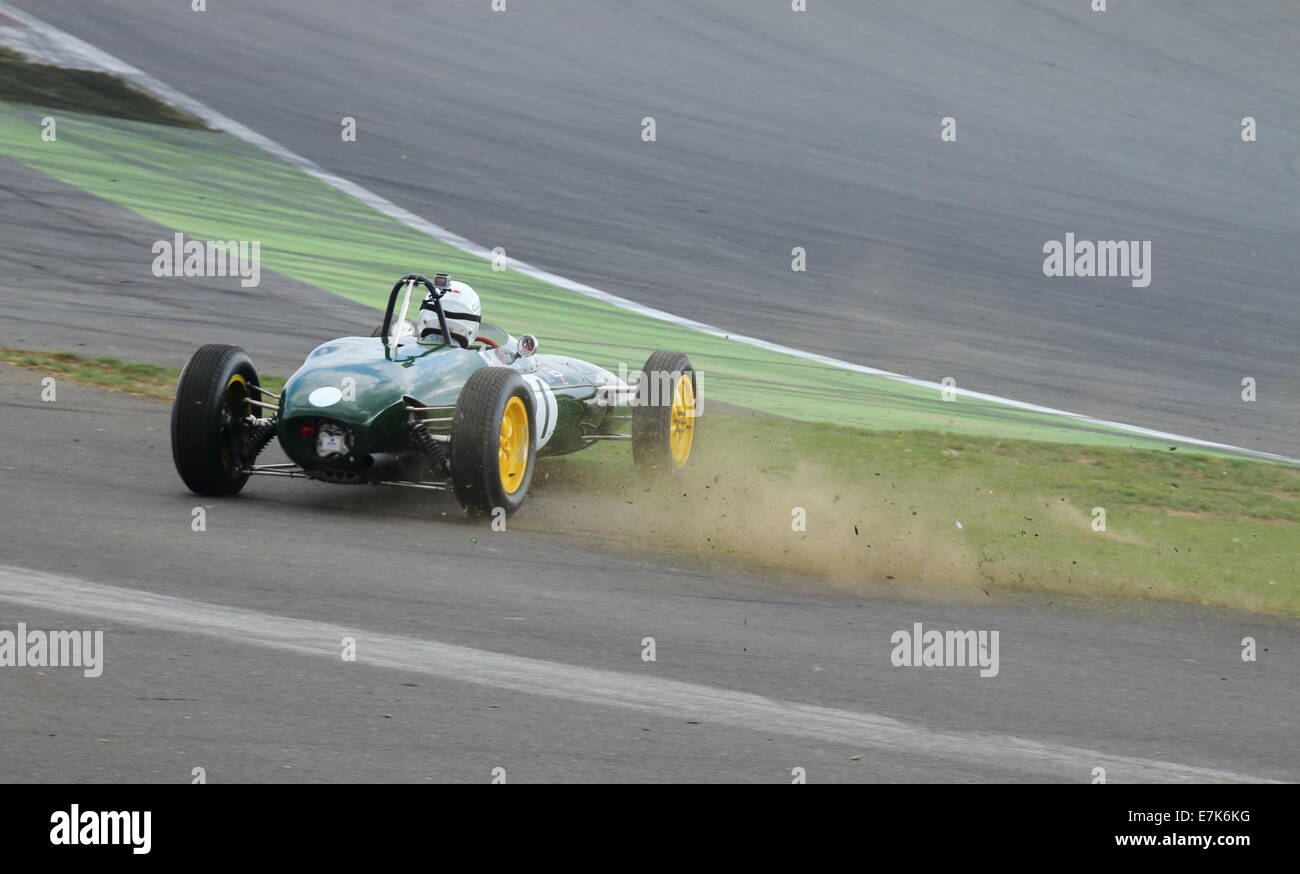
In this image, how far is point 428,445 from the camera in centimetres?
871

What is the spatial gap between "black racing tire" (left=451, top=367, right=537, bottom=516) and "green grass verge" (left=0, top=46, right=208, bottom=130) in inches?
654

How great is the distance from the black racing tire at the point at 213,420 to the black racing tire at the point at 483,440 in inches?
49.8

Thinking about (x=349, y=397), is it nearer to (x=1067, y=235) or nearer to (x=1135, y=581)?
(x=1135, y=581)

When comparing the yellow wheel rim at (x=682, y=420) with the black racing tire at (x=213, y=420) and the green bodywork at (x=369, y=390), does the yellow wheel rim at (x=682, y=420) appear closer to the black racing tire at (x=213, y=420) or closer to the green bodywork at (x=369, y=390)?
the green bodywork at (x=369, y=390)

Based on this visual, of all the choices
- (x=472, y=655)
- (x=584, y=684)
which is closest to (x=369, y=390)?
(x=472, y=655)

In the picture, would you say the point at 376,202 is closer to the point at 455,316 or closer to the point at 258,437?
the point at 455,316

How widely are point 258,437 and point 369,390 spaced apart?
0.76m

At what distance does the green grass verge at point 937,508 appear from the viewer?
350 inches

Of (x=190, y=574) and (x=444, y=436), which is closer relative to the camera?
(x=190, y=574)

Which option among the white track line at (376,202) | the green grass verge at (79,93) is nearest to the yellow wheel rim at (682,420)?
the white track line at (376,202)

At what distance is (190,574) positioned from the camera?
281 inches

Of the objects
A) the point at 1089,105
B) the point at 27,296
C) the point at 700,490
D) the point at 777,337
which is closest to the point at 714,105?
the point at 1089,105

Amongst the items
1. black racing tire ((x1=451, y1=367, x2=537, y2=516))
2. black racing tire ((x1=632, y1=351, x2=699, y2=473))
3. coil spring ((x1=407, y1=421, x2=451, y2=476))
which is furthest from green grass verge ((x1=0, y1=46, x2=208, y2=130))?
black racing tire ((x1=451, y1=367, x2=537, y2=516))

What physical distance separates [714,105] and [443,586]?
24990 millimetres
